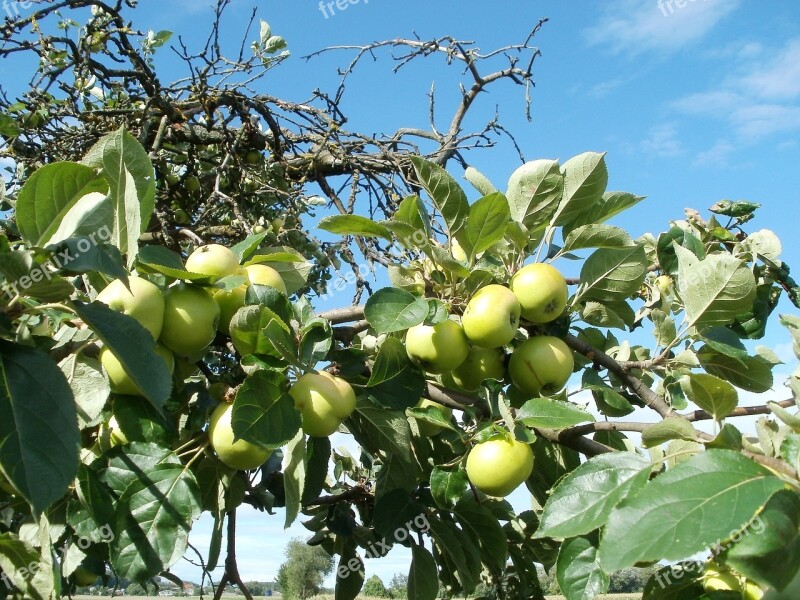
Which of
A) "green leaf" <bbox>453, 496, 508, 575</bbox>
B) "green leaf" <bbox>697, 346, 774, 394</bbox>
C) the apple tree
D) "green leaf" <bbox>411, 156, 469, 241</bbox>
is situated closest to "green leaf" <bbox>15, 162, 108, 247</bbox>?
the apple tree

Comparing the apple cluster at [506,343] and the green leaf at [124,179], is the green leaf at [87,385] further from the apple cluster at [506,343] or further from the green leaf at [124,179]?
the apple cluster at [506,343]

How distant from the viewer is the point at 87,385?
3.04 feet

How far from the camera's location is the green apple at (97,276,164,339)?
896mm

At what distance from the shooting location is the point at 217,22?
3.75 metres

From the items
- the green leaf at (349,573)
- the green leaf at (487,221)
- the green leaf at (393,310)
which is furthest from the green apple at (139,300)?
the green leaf at (349,573)

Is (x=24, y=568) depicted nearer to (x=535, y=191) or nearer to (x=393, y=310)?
(x=393, y=310)

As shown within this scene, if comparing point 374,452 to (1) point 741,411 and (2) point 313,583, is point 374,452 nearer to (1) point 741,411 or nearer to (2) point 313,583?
(1) point 741,411

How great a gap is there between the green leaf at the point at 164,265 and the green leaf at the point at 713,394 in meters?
0.70

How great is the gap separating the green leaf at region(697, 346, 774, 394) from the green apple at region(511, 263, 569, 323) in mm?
318

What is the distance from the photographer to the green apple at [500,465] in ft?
3.76

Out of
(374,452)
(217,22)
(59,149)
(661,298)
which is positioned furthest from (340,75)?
(374,452)

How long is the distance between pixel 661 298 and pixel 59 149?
292cm

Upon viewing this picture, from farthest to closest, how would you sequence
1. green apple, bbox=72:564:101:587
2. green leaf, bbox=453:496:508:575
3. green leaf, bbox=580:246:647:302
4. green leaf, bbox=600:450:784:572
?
green apple, bbox=72:564:101:587 < green leaf, bbox=453:496:508:575 < green leaf, bbox=580:246:647:302 < green leaf, bbox=600:450:784:572

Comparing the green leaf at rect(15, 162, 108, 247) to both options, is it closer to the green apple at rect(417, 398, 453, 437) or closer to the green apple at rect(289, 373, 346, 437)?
the green apple at rect(289, 373, 346, 437)
